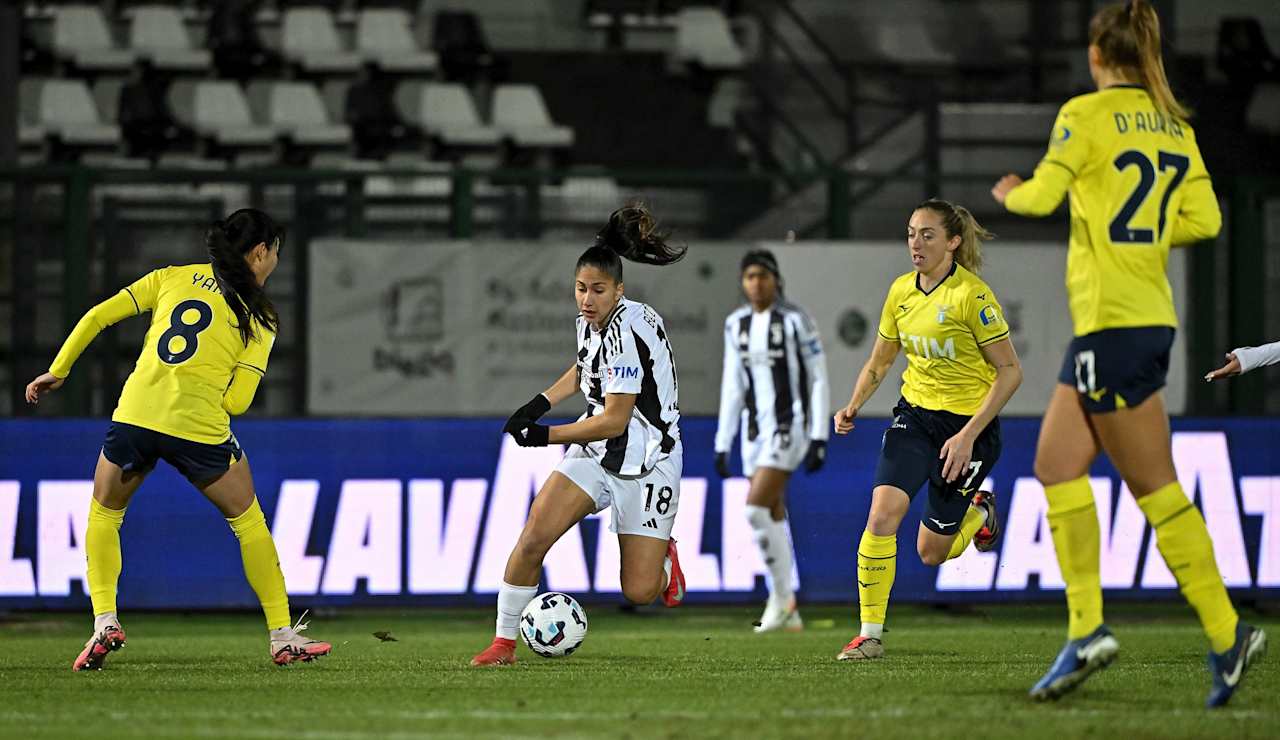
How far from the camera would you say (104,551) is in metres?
8.63

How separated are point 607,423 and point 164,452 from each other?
6.88ft

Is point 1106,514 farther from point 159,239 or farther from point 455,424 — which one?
point 159,239

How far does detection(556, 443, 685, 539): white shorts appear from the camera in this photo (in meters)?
8.34

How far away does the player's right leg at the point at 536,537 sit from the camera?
820 centimetres

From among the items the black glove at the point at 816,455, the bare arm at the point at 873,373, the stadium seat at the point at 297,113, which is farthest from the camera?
the stadium seat at the point at 297,113

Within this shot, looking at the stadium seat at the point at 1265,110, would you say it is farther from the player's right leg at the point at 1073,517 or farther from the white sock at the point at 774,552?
the player's right leg at the point at 1073,517

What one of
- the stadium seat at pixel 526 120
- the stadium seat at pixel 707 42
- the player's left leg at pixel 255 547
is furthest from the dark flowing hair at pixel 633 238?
the stadium seat at pixel 707 42

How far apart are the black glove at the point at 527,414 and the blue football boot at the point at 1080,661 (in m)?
2.55

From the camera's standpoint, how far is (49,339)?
1373cm

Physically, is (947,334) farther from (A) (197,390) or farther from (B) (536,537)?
(A) (197,390)

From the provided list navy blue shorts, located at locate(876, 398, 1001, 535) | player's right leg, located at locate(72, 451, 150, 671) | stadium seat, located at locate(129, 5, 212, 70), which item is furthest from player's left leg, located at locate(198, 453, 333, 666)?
stadium seat, located at locate(129, 5, 212, 70)

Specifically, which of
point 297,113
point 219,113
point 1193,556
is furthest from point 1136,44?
point 219,113

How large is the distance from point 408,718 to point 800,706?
57.9 inches

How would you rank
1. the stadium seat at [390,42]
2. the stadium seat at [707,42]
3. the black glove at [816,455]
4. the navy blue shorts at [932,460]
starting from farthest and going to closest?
the stadium seat at [707,42] < the stadium seat at [390,42] < the black glove at [816,455] < the navy blue shorts at [932,460]
